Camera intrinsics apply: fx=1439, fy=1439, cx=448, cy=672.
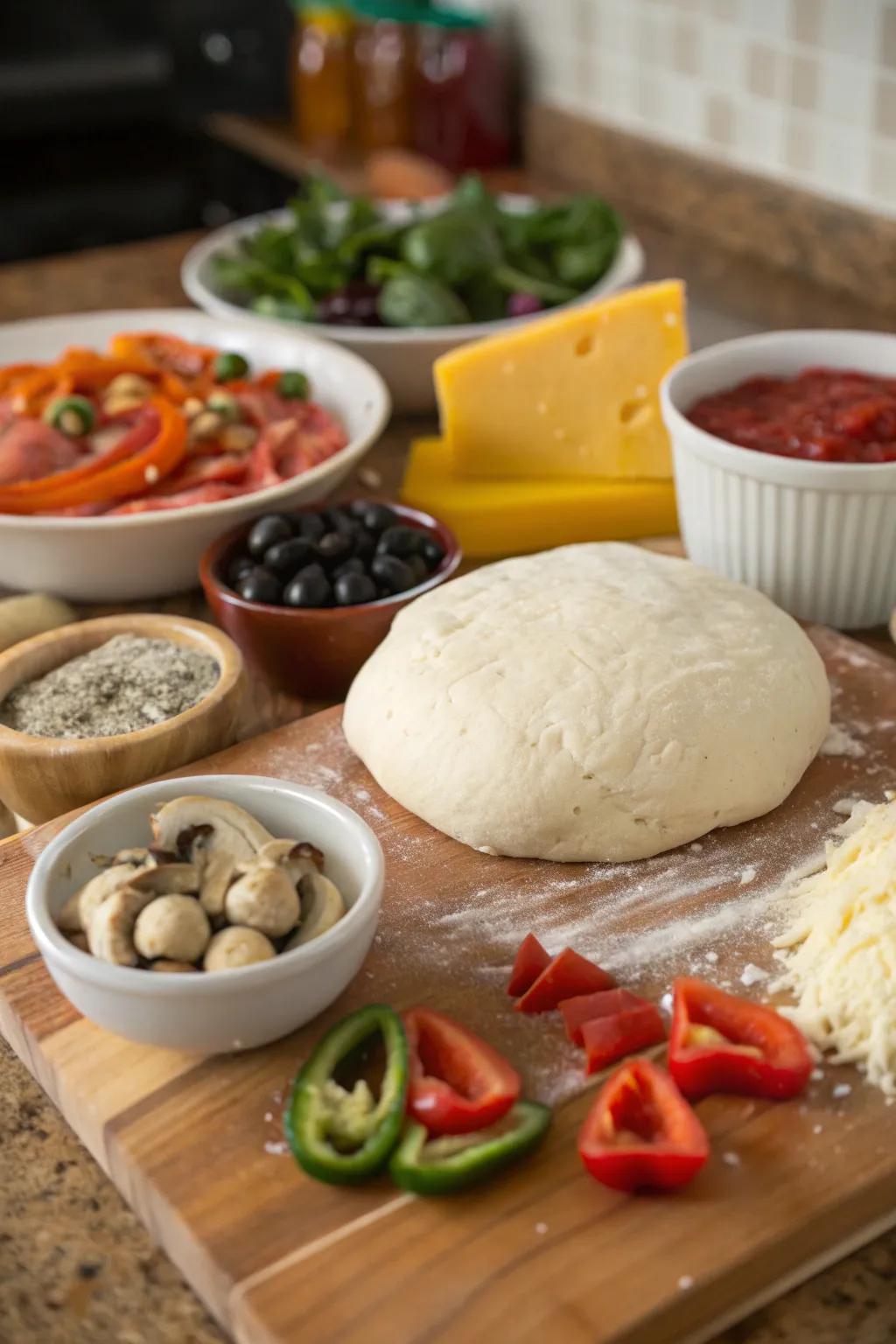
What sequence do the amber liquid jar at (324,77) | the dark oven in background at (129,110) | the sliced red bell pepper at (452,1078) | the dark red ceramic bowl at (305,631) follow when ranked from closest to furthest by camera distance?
the sliced red bell pepper at (452,1078) < the dark red ceramic bowl at (305,631) < the amber liquid jar at (324,77) < the dark oven in background at (129,110)

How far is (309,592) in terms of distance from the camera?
5.32ft

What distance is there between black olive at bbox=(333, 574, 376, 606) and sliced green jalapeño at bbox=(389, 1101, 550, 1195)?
0.70 m

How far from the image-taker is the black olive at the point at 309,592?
1623 mm

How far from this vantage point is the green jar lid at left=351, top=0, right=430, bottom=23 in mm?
3279

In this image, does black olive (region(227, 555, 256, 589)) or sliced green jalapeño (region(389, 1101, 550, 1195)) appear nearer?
sliced green jalapeño (region(389, 1101, 550, 1195))

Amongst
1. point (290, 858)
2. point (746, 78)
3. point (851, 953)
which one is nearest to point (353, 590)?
point (290, 858)

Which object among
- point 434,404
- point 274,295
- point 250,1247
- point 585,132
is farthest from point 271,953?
point 585,132

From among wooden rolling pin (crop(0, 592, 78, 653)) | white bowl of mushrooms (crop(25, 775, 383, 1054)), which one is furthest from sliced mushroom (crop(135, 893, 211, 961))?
wooden rolling pin (crop(0, 592, 78, 653))

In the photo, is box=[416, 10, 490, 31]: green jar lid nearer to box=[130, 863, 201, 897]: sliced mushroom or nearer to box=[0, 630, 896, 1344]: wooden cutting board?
box=[0, 630, 896, 1344]: wooden cutting board

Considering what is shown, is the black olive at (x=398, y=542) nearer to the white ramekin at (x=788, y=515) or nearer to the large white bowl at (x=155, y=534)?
the large white bowl at (x=155, y=534)

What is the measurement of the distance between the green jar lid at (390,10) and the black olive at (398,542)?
206 centimetres

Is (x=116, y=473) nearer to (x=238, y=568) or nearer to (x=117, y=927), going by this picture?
(x=238, y=568)

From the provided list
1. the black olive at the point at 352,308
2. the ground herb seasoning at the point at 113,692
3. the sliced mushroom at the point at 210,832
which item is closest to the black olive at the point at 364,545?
the ground herb seasoning at the point at 113,692

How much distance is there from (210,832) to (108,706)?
1.09 feet
